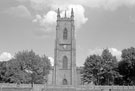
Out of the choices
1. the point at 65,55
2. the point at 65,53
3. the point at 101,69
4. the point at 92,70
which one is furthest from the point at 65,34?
the point at 101,69

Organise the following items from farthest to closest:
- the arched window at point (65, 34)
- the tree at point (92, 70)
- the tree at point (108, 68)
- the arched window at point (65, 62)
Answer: the arched window at point (65, 34) < the arched window at point (65, 62) < the tree at point (92, 70) < the tree at point (108, 68)

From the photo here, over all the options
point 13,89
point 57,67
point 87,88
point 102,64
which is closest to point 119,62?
point 102,64

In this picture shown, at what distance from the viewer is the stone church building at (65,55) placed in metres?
68.9

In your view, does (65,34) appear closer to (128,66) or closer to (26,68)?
(26,68)

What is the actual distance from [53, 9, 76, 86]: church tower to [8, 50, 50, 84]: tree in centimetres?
782

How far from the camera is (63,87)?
53.7 meters

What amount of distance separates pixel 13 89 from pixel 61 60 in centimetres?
2547

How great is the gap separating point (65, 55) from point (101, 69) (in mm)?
15071

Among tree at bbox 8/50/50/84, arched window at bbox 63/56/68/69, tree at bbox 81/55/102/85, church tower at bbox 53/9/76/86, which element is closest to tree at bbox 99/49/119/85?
tree at bbox 81/55/102/85

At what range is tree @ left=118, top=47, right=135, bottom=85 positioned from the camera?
57.4 meters

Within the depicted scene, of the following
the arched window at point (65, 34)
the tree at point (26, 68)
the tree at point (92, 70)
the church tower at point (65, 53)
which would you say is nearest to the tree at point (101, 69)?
the tree at point (92, 70)

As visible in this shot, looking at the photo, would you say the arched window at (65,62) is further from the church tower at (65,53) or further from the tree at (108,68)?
the tree at (108,68)

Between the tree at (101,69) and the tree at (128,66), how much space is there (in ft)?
7.23

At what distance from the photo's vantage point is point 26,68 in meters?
60.7
